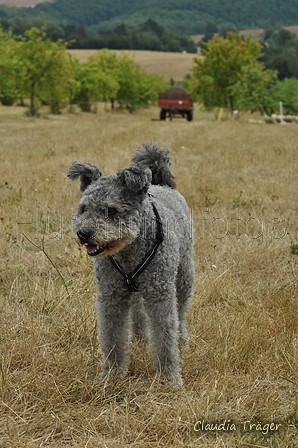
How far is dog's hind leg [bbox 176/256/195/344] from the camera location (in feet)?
13.9

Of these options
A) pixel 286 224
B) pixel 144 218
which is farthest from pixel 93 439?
pixel 286 224

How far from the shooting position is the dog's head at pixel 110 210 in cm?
308

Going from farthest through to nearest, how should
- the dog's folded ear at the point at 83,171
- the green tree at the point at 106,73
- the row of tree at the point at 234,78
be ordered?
the green tree at the point at 106,73 < the row of tree at the point at 234,78 < the dog's folded ear at the point at 83,171

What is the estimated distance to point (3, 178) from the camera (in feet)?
29.9

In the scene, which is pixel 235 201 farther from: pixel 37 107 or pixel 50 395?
pixel 37 107

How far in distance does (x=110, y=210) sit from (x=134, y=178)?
26 centimetres

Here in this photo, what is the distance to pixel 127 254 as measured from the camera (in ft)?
11.3

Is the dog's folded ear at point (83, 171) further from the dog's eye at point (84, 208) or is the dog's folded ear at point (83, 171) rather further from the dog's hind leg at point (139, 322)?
the dog's hind leg at point (139, 322)

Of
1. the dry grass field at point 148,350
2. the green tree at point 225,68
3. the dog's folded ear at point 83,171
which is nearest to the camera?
the dry grass field at point 148,350

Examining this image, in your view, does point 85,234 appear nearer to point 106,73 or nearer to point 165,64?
point 106,73

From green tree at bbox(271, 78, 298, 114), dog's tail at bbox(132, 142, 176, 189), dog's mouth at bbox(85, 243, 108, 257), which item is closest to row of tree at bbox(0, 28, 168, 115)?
green tree at bbox(271, 78, 298, 114)

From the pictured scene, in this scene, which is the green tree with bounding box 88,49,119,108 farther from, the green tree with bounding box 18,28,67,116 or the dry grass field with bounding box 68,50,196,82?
the dry grass field with bounding box 68,50,196,82

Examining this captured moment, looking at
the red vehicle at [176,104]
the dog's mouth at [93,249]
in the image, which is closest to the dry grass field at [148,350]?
the dog's mouth at [93,249]

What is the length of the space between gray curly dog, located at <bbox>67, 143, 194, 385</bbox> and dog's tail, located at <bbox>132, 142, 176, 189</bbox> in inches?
22.7
